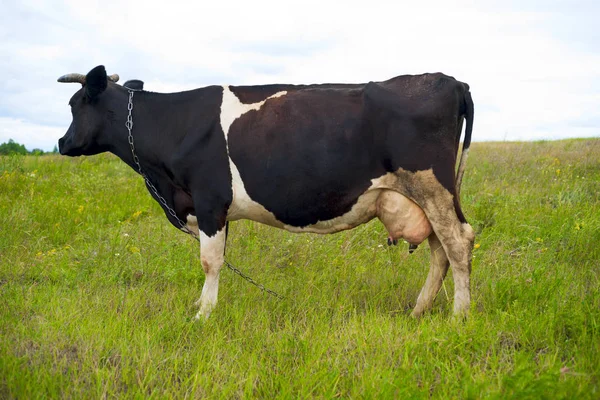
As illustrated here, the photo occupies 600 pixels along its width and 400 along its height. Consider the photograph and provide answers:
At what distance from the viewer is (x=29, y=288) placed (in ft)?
17.8

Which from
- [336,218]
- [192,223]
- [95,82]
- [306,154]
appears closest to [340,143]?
[306,154]

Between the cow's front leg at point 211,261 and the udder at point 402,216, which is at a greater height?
the udder at point 402,216

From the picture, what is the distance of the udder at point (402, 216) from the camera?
15.5 ft

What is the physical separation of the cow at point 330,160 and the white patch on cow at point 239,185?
0.04 ft

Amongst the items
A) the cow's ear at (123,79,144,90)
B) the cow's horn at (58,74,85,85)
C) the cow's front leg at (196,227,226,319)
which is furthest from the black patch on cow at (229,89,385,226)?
the cow's horn at (58,74,85,85)

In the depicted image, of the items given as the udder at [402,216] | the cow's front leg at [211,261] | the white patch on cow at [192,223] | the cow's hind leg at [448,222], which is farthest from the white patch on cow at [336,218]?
the white patch on cow at [192,223]

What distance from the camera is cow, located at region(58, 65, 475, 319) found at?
4.63 m

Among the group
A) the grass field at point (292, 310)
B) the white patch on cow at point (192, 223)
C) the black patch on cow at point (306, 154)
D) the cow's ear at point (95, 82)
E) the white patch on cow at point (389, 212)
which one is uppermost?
the cow's ear at point (95, 82)

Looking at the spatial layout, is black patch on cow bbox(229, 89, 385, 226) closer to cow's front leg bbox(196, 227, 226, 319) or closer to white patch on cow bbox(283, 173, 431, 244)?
white patch on cow bbox(283, 173, 431, 244)

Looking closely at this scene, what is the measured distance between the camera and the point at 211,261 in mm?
5090

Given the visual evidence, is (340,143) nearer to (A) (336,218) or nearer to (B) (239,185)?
(A) (336,218)

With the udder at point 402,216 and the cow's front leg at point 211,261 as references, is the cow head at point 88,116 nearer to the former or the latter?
the cow's front leg at point 211,261

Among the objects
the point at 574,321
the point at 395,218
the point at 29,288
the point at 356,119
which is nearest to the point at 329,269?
the point at 395,218

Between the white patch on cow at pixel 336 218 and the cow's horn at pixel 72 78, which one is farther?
the cow's horn at pixel 72 78
